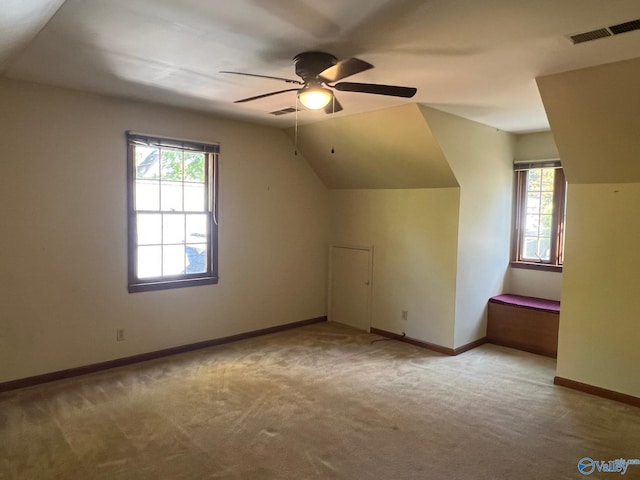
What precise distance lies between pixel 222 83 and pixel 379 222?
8.84 feet

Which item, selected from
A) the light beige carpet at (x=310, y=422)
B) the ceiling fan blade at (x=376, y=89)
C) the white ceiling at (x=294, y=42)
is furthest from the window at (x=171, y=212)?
the ceiling fan blade at (x=376, y=89)

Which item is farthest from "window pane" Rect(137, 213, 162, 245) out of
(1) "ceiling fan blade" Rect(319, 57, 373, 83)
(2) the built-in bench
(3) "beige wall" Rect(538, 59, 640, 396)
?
(2) the built-in bench

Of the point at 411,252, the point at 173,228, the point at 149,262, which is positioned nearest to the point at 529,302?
the point at 411,252

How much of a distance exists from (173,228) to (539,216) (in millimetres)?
4370

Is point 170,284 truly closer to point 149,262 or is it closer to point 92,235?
point 149,262

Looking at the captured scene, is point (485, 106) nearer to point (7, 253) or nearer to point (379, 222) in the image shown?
point (379, 222)

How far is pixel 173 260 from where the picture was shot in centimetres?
445

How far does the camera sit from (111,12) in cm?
218

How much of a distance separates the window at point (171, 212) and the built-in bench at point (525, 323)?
3376mm

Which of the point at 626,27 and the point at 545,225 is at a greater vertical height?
the point at 626,27

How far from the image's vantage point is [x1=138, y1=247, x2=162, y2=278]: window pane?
13.8ft

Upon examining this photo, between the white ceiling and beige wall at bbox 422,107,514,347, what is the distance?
2.61 ft

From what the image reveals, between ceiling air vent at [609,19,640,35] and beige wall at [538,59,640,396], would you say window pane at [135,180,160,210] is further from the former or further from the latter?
ceiling air vent at [609,19,640,35]

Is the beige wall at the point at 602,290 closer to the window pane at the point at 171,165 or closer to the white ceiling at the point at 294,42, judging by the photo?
the white ceiling at the point at 294,42
